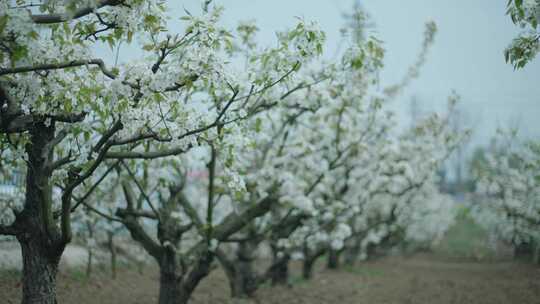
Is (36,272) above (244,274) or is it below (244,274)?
above

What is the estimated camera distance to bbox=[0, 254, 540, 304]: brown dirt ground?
8805mm

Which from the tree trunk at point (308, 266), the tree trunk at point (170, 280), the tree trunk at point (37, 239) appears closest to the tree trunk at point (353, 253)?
the tree trunk at point (308, 266)

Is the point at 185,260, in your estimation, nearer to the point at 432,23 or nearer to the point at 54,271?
the point at 54,271

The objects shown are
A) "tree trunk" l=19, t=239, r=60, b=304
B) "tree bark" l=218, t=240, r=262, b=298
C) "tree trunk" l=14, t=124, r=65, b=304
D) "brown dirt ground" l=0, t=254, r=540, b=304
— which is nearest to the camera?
"tree trunk" l=14, t=124, r=65, b=304

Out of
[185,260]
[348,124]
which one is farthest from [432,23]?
[185,260]

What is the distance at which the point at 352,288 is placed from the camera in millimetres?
12172

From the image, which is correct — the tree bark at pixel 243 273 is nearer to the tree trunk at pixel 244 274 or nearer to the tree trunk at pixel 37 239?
the tree trunk at pixel 244 274

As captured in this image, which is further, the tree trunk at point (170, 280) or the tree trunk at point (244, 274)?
the tree trunk at point (244, 274)

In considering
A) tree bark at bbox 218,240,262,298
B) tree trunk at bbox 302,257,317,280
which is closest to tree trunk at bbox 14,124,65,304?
tree bark at bbox 218,240,262,298

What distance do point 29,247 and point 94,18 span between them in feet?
8.04

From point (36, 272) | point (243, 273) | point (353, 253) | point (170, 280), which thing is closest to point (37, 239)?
point (36, 272)

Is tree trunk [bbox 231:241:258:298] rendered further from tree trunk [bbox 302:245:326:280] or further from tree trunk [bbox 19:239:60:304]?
tree trunk [bbox 19:239:60:304]

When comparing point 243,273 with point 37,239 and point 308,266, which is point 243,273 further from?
point 37,239

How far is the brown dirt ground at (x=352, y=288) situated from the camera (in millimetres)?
8805
